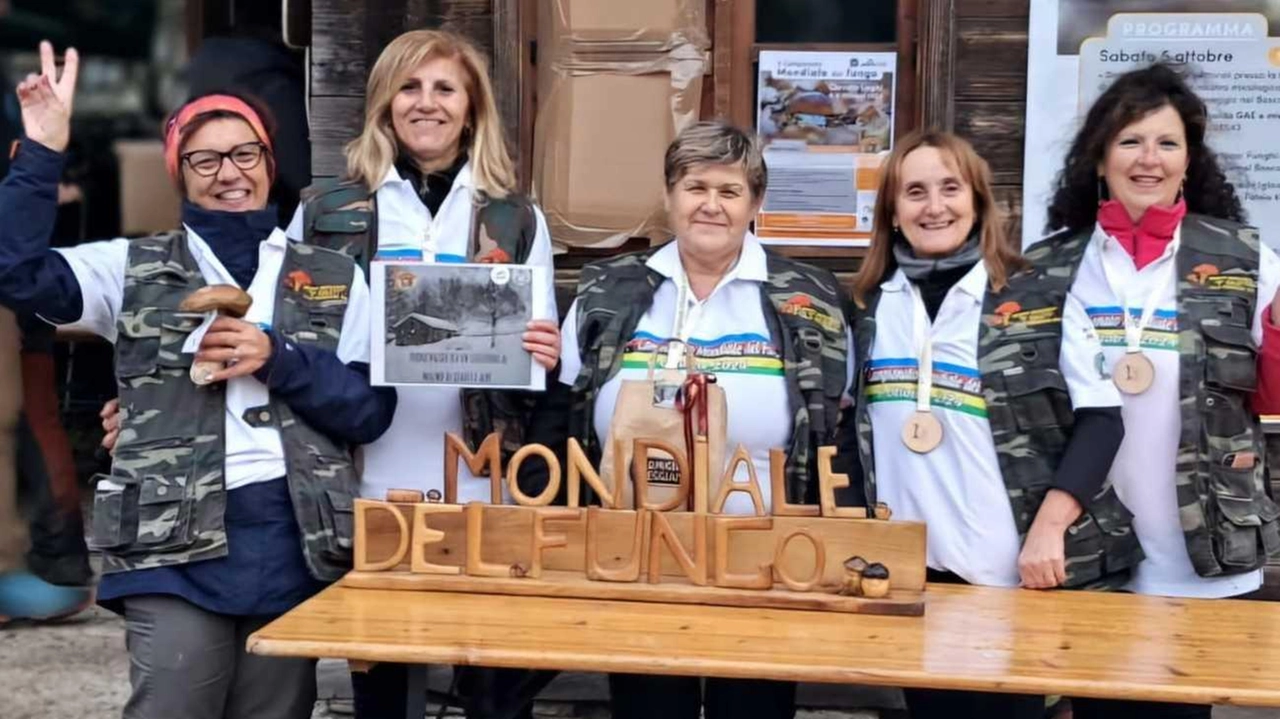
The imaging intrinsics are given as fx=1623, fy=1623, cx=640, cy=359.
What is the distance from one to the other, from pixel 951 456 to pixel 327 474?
1249mm

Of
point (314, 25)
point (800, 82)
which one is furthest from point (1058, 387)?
point (314, 25)

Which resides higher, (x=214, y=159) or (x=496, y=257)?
(x=214, y=159)

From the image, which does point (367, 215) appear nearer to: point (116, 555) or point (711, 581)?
point (116, 555)

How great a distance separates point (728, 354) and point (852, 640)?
0.71 meters

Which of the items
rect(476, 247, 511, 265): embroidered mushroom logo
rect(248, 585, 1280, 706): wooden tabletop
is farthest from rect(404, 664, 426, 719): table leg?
rect(476, 247, 511, 265): embroidered mushroom logo

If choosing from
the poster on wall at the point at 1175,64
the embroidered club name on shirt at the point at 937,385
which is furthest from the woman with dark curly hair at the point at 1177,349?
the poster on wall at the point at 1175,64

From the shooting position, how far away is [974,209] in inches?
132

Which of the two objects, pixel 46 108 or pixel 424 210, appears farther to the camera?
pixel 424 210

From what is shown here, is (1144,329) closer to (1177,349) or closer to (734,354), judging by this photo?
(1177,349)

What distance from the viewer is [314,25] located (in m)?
4.88

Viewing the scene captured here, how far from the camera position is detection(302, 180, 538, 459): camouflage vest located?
3479 mm

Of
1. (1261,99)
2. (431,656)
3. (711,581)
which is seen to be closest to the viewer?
(431,656)

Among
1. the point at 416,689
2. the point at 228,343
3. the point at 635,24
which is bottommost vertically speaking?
the point at 416,689

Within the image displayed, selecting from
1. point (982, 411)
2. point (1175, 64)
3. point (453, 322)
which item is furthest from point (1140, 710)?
point (1175, 64)
